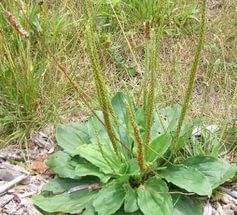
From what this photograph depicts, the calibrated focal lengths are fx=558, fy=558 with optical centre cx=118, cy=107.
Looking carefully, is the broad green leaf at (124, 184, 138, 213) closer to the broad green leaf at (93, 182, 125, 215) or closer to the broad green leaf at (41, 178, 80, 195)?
the broad green leaf at (93, 182, 125, 215)

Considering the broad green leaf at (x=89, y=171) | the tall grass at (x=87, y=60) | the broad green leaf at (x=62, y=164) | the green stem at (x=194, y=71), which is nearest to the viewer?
the green stem at (x=194, y=71)

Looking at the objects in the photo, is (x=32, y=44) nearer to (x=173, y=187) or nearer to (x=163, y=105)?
(x=163, y=105)

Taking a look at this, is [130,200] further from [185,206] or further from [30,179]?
[30,179]

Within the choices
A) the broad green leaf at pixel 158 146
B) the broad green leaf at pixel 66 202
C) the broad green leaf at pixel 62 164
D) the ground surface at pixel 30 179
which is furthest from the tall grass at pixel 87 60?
the broad green leaf at pixel 66 202

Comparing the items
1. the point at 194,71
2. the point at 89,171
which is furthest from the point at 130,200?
the point at 194,71

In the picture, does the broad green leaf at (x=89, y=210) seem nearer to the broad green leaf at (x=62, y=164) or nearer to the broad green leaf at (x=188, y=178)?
the broad green leaf at (x=62, y=164)

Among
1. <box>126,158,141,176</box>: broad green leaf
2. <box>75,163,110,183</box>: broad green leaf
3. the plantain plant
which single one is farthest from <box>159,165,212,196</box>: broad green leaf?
<box>75,163,110,183</box>: broad green leaf

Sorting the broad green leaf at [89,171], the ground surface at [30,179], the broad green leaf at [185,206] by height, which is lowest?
the broad green leaf at [185,206]
